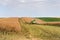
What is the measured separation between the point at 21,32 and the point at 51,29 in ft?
7.61

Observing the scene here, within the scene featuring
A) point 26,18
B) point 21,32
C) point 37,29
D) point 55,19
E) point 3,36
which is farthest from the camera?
point 55,19

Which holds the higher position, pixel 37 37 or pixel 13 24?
pixel 13 24

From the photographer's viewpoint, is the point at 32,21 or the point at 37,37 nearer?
the point at 37,37

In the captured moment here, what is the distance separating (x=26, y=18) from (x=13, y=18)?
1.49 meters

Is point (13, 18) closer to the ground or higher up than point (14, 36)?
higher up

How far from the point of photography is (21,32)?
31.6 feet

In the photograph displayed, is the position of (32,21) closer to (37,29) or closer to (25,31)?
(37,29)

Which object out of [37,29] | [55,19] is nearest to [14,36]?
[37,29]

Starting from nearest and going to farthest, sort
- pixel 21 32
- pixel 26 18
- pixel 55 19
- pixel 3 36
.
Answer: pixel 3 36 → pixel 21 32 → pixel 26 18 → pixel 55 19

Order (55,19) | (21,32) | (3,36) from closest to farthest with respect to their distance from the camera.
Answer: (3,36), (21,32), (55,19)

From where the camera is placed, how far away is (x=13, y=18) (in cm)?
1136

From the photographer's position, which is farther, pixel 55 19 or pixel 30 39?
pixel 55 19

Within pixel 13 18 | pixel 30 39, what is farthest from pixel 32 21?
pixel 30 39

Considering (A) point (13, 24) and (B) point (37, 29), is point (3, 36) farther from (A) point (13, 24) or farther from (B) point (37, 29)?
(B) point (37, 29)
